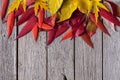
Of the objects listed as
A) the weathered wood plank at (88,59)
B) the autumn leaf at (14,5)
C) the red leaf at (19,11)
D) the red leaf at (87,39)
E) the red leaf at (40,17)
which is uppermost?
the autumn leaf at (14,5)

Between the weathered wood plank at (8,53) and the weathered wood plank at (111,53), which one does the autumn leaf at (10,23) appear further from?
the weathered wood plank at (111,53)

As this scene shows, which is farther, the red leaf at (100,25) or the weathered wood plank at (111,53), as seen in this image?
the weathered wood plank at (111,53)

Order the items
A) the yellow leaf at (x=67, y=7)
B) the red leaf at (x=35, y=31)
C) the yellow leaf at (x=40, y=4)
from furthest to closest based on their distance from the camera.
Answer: the red leaf at (x=35, y=31) < the yellow leaf at (x=40, y=4) < the yellow leaf at (x=67, y=7)

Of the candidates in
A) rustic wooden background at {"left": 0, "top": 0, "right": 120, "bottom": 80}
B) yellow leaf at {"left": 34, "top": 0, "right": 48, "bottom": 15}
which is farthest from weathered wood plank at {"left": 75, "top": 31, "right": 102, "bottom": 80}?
yellow leaf at {"left": 34, "top": 0, "right": 48, "bottom": 15}

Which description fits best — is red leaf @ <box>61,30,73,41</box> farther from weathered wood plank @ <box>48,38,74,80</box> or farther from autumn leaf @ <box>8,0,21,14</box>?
autumn leaf @ <box>8,0,21,14</box>

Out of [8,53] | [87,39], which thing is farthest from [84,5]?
[8,53]

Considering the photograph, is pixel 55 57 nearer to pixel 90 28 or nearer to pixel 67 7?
pixel 90 28

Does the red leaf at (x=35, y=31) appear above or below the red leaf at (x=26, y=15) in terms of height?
below

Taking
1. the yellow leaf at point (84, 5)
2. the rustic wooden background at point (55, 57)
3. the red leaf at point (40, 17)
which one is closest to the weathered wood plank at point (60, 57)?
the rustic wooden background at point (55, 57)
